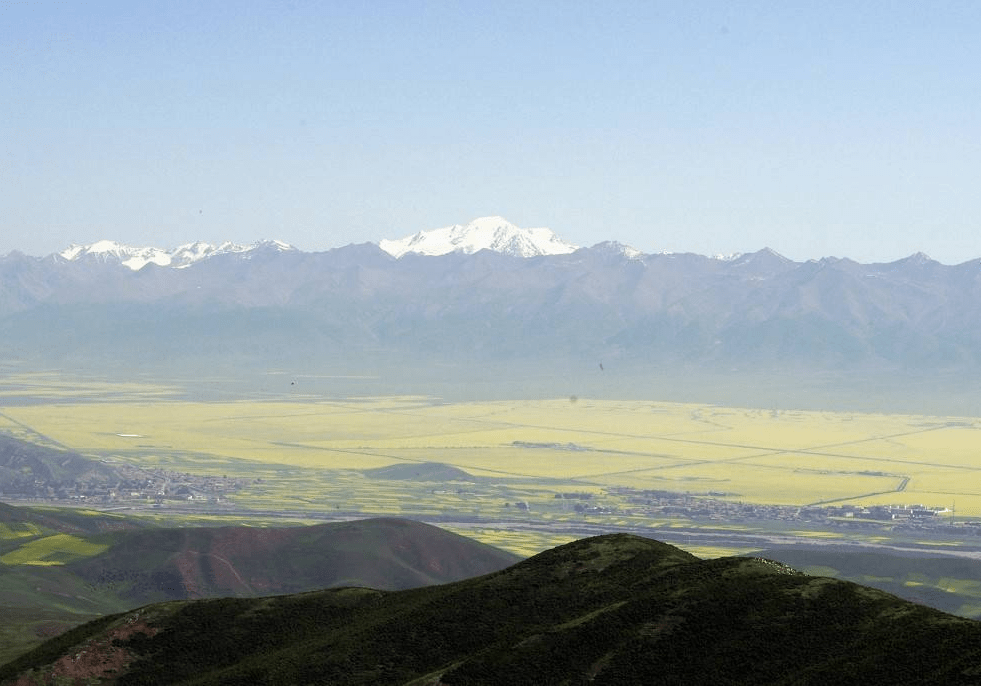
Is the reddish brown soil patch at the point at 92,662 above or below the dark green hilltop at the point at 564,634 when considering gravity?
below

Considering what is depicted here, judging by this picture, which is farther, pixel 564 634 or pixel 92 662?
pixel 92 662

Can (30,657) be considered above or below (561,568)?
below

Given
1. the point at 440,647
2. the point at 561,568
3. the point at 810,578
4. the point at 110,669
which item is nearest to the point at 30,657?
the point at 110,669

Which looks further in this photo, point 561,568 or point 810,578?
point 561,568

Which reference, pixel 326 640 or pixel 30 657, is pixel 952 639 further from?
pixel 30 657

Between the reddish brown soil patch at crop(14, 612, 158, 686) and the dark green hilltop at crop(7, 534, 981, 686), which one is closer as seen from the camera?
the dark green hilltop at crop(7, 534, 981, 686)

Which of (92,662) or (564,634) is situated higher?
(564,634)

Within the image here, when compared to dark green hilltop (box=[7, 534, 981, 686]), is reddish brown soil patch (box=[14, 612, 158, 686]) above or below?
below

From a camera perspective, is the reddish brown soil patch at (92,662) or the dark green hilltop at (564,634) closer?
the dark green hilltop at (564,634)
